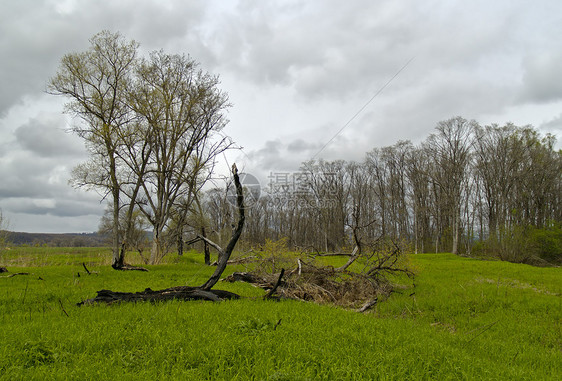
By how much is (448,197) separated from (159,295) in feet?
151

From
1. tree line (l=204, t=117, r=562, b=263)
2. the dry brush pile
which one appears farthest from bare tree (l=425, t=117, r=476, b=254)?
the dry brush pile

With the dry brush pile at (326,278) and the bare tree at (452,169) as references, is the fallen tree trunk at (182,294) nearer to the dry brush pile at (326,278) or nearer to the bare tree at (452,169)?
the dry brush pile at (326,278)

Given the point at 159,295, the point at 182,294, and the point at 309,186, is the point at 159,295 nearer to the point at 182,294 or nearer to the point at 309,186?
the point at 182,294

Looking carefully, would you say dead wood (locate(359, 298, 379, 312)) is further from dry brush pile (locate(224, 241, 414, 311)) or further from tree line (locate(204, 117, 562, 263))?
tree line (locate(204, 117, 562, 263))

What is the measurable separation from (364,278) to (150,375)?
10.6 metres

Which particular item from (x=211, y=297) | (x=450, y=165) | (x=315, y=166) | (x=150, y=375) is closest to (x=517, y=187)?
(x=450, y=165)

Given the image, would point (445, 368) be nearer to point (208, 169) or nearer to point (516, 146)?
point (208, 169)

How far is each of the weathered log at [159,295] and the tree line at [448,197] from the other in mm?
25603

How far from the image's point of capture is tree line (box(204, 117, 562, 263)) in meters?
38.2

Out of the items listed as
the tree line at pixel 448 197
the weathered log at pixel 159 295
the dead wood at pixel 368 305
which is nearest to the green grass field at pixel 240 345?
the weathered log at pixel 159 295

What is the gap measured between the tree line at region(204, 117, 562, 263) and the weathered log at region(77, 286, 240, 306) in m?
25.6

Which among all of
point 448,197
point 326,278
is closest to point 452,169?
point 448,197

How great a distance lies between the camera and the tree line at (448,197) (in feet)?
125

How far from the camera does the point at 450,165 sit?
43.2 m
